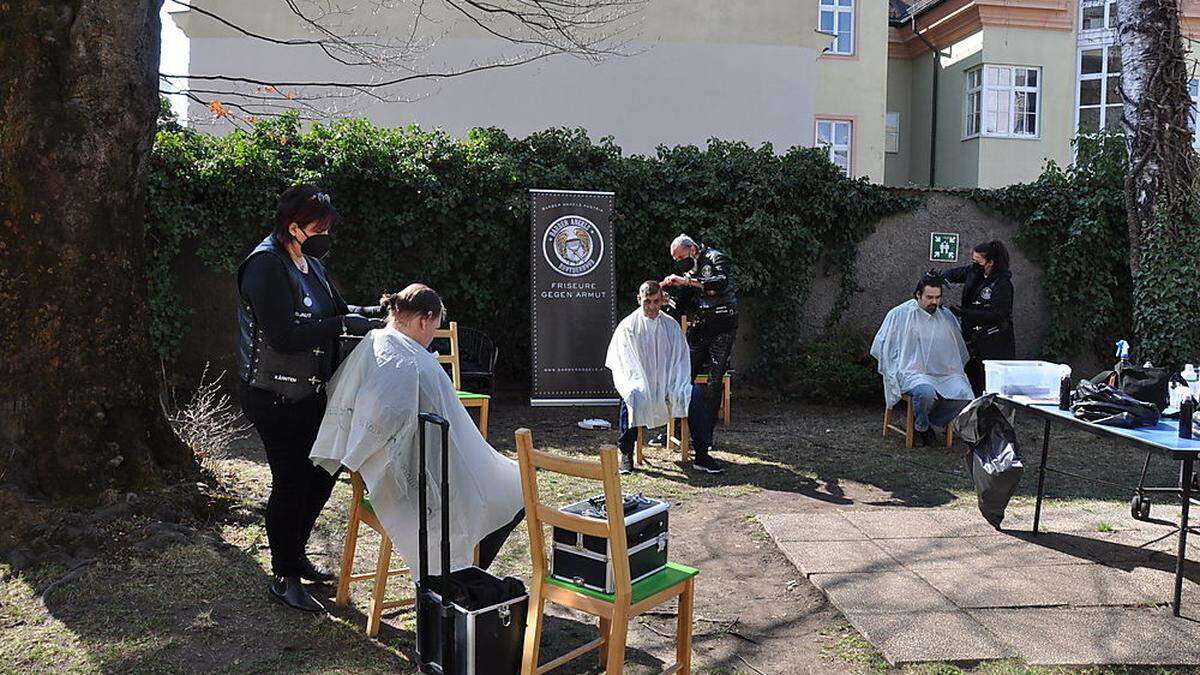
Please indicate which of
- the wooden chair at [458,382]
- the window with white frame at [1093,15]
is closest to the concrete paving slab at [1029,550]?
the wooden chair at [458,382]

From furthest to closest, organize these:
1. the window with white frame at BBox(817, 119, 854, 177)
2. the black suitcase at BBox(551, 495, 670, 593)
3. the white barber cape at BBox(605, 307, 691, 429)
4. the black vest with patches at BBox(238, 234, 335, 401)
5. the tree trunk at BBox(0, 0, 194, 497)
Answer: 1. the window with white frame at BBox(817, 119, 854, 177)
2. the white barber cape at BBox(605, 307, 691, 429)
3. the tree trunk at BBox(0, 0, 194, 497)
4. the black vest with patches at BBox(238, 234, 335, 401)
5. the black suitcase at BBox(551, 495, 670, 593)

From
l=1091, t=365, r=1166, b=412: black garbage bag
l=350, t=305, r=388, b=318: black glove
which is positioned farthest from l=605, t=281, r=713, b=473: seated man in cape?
l=1091, t=365, r=1166, b=412: black garbage bag

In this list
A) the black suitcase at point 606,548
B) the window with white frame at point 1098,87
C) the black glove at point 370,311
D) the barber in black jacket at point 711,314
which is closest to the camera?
the black suitcase at point 606,548

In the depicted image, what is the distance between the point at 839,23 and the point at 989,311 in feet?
48.0

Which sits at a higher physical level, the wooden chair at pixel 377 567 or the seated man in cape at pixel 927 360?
the seated man in cape at pixel 927 360

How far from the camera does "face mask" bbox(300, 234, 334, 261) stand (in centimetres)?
406

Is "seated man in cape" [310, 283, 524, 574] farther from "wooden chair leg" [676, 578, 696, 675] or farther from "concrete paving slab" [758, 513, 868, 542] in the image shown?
"concrete paving slab" [758, 513, 868, 542]

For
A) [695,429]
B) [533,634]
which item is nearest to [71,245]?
[533,634]

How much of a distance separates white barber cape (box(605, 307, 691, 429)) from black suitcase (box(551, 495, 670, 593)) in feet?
11.5

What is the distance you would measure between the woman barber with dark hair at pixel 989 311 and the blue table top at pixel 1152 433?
10.8 feet

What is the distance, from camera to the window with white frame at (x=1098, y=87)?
820 inches

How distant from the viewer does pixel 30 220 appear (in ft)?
14.9

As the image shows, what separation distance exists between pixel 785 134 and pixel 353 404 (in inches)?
551

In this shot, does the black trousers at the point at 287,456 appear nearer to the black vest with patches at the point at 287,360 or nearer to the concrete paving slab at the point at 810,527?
the black vest with patches at the point at 287,360
